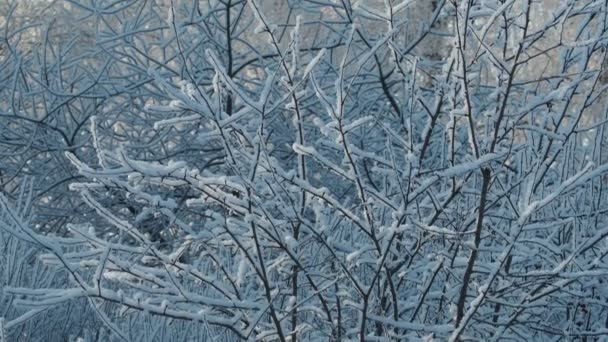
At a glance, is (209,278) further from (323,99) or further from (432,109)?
(432,109)

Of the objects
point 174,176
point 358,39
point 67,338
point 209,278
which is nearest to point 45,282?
point 67,338

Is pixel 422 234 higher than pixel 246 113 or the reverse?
the reverse

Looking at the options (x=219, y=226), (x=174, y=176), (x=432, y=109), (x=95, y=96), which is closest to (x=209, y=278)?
(x=219, y=226)

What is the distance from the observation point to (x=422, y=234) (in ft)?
9.57

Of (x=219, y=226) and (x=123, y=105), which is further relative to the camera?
(x=123, y=105)

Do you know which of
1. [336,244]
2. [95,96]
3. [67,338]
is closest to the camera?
[336,244]

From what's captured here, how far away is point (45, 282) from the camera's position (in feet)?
13.5

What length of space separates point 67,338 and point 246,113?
5.91 feet

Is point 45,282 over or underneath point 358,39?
underneath

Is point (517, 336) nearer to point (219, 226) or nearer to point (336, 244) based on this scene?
point (336, 244)

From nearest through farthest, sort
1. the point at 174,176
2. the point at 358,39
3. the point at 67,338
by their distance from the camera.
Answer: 1. the point at 174,176
2. the point at 67,338
3. the point at 358,39

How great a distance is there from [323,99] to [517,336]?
99cm

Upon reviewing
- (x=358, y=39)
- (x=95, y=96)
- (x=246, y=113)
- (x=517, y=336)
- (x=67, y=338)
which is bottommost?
(x=67, y=338)

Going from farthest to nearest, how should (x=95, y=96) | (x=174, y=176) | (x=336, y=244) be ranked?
(x=95, y=96)
(x=336, y=244)
(x=174, y=176)
